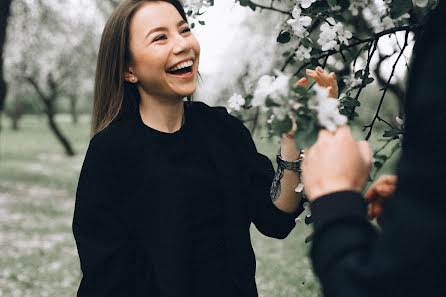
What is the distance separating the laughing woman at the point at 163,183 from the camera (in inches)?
63.6

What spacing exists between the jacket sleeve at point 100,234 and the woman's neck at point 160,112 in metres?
0.28

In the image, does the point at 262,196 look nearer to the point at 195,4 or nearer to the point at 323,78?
the point at 323,78

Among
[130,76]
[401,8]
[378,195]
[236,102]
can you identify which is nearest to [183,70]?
[130,76]

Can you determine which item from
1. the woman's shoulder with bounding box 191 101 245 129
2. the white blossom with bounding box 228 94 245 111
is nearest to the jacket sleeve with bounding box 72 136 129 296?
the woman's shoulder with bounding box 191 101 245 129

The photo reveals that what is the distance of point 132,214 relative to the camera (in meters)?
1.65

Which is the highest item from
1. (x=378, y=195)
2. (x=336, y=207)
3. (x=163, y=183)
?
(x=336, y=207)

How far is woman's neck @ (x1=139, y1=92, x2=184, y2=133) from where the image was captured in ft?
6.06

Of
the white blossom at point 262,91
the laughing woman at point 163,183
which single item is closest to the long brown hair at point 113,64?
the laughing woman at point 163,183

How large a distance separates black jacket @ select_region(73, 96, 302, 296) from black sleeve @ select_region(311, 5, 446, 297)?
916 millimetres

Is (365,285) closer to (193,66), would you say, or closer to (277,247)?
(193,66)

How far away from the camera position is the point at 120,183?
168 cm

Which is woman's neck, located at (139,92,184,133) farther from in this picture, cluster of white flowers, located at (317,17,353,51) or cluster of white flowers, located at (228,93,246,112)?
cluster of white flowers, located at (317,17,353,51)

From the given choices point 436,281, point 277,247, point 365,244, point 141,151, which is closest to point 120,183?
point 141,151

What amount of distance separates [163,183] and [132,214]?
0.16m
